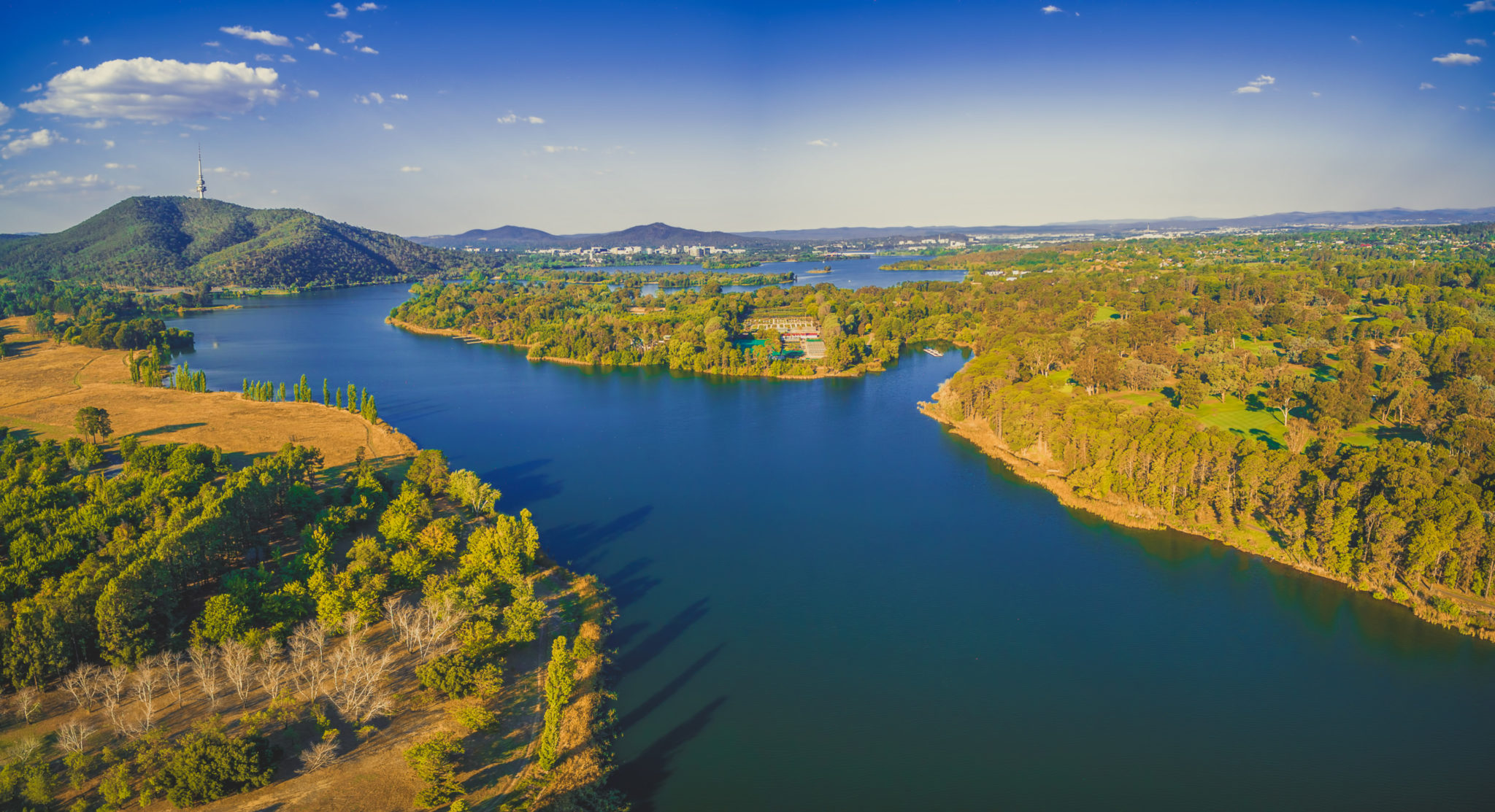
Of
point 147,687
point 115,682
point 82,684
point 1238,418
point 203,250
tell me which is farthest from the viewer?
point 203,250

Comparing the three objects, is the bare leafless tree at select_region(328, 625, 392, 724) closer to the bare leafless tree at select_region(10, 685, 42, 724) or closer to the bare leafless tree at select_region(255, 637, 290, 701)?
the bare leafless tree at select_region(255, 637, 290, 701)

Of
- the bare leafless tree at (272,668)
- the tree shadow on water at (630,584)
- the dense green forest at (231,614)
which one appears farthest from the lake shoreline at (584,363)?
the bare leafless tree at (272,668)

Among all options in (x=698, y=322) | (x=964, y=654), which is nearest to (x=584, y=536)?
(x=964, y=654)

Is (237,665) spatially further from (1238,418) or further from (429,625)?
(1238,418)

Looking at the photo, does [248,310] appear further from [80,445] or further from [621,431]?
[621,431]

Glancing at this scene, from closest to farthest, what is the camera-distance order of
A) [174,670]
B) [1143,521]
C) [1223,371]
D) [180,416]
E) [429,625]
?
[174,670] → [429,625] → [1143,521] → [1223,371] → [180,416]

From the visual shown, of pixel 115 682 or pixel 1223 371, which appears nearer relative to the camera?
pixel 115 682

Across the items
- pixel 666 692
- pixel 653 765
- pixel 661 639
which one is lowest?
pixel 653 765
